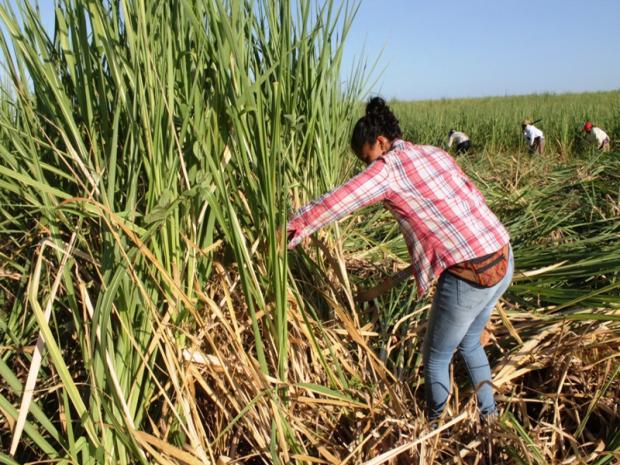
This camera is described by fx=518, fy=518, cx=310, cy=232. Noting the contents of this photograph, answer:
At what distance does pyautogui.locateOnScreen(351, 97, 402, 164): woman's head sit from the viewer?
1.50 m

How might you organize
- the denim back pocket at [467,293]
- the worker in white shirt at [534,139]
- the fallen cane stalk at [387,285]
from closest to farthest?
the denim back pocket at [467,293], the fallen cane stalk at [387,285], the worker in white shirt at [534,139]

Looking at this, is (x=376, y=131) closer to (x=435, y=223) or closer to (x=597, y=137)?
(x=435, y=223)

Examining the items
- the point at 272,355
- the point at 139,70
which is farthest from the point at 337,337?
the point at 139,70

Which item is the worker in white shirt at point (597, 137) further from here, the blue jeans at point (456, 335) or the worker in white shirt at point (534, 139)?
the blue jeans at point (456, 335)

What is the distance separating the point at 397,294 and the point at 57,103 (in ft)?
4.58

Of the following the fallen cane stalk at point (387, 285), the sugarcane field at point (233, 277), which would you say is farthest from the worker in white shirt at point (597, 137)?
the fallen cane stalk at point (387, 285)

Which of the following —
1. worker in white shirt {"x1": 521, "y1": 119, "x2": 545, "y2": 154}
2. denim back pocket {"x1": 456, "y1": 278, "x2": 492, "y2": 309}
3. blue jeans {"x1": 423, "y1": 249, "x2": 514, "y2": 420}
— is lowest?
blue jeans {"x1": 423, "y1": 249, "x2": 514, "y2": 420}

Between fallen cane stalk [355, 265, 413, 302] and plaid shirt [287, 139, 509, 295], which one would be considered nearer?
plaid shirt [287, 139, 509, 295]

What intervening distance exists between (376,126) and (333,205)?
0.31 metres

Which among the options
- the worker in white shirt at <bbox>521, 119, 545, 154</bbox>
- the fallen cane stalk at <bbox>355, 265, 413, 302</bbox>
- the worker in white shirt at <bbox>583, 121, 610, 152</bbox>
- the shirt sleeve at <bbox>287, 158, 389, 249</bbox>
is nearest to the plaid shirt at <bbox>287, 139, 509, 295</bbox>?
the shirt sleeve at <bbox>287, 158, 389, 249</bbox>

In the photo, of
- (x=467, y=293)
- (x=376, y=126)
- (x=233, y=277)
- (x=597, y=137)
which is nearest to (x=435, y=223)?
(x=467, y=293)

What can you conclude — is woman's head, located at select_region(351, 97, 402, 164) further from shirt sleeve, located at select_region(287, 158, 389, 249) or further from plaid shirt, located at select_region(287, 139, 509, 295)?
shirt sleeve, located at select_region(287, 158, 389, 249)

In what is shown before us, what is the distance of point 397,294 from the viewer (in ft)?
6.79

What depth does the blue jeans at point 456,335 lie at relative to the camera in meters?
1.49
